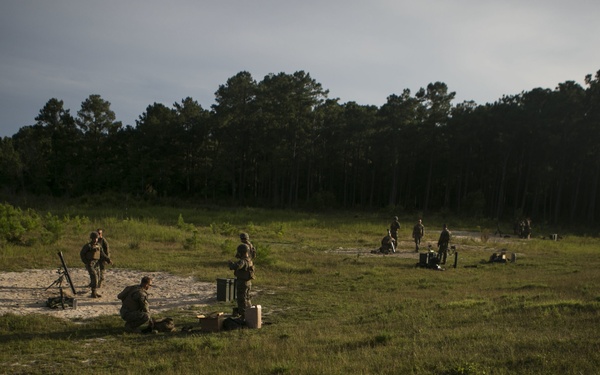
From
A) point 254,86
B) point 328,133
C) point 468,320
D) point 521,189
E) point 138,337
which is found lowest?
point 138,337

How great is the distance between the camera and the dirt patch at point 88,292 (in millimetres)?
11969

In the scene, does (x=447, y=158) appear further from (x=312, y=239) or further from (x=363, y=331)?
(x=363, y=331)

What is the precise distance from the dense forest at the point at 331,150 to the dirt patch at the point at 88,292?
4172 cm

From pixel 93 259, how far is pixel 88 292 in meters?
1.11

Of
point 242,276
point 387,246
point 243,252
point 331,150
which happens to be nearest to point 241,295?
point 242,276

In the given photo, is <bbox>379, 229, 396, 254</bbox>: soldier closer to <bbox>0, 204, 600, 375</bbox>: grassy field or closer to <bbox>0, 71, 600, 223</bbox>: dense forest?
<bbox>0, 204, 600, 375</bbox>: grassy field

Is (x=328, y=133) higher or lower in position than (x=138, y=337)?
higher

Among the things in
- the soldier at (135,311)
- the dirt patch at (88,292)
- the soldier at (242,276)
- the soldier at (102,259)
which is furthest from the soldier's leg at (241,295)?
the soldier at (102,259)

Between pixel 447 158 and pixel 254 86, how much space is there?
87.4 feet

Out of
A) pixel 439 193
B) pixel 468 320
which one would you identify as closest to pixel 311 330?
pixel 468 320

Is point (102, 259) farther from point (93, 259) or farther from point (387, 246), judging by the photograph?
point (387, 246)

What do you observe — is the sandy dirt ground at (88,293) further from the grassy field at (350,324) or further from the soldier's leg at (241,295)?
the soldier's leg at (241,295)

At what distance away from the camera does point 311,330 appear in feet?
33.1

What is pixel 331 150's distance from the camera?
69.6 metres
